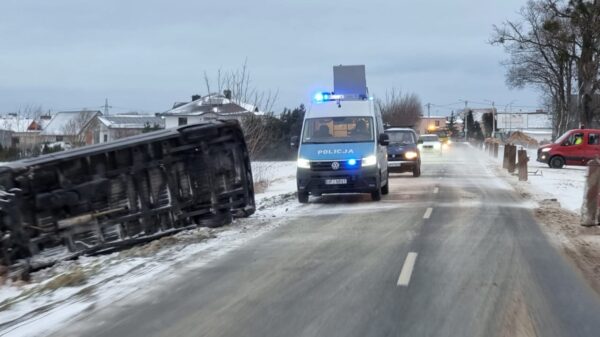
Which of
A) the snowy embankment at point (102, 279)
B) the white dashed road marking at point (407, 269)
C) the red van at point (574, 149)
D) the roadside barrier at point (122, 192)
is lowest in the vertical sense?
the red van at point (574, 149)

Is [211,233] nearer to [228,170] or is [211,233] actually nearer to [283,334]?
[228,170]

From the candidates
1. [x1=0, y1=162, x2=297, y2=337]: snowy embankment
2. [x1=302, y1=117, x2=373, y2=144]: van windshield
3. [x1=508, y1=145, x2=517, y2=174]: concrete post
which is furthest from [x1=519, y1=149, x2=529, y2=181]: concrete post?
[x1=0, y1=162, x2=297, y2=337]: snowy embankment

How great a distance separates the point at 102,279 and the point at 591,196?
9034 millimetres

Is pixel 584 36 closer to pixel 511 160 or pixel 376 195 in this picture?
pixel 511 160

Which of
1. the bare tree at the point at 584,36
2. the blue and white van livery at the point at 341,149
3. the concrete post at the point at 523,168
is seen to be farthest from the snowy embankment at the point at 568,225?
the bare tree at the point at 584,36

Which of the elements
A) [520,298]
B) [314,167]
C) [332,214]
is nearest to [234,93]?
[314,167]

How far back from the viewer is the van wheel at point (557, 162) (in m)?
37.8

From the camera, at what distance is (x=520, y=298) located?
730cm

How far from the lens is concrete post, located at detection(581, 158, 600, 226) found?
12766mm

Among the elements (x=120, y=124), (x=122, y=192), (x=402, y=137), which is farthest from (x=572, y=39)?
(x=120, y=124)

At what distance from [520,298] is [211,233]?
6.27 metres

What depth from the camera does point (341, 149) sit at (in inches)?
677

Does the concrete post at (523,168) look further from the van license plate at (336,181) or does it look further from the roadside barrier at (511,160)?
the van license plate at (336,181)

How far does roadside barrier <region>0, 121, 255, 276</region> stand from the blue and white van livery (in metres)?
3.77
